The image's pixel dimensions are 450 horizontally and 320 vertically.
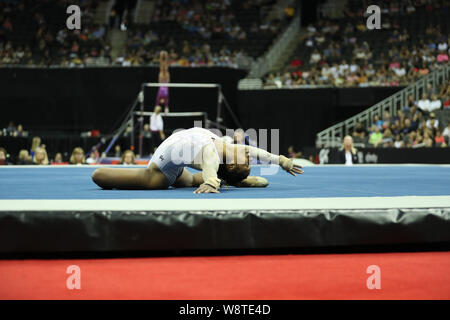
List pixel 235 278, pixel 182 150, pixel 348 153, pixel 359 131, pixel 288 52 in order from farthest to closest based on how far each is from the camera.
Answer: pixel 288 52
pixel 359 131
pixel 348 153
pixel 182 150
pixel 235 278

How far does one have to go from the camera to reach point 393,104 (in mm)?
12125

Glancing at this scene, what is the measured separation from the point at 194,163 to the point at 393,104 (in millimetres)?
10292

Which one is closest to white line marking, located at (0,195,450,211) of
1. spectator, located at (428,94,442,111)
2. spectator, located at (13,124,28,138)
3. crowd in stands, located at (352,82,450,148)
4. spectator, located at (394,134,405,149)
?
crowd in stands, located at (352,82,450,148)

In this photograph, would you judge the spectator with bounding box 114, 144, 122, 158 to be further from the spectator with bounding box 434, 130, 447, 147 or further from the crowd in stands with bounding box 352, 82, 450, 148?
the spectator with bounding box 434, 130, 447, 147

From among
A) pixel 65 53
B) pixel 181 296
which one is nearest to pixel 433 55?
pixel 65 53

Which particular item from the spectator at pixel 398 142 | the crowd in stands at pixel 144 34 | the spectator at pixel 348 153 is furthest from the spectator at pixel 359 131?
the crowd in stands at pixel 144 34

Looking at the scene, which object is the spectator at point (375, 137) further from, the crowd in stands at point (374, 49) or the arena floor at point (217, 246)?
the arena floor at point (217, 246)

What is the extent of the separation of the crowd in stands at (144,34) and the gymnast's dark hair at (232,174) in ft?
36.8

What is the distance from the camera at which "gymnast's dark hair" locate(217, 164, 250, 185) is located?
3154 millimetres

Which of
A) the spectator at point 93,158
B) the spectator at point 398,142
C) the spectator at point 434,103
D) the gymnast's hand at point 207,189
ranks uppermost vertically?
→ the spectator at point 434,103

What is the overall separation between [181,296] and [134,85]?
10.7m

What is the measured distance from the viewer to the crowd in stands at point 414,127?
989 cm

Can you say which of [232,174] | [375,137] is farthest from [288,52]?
[232,174]

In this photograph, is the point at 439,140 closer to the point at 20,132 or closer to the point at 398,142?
the point at 398,142
